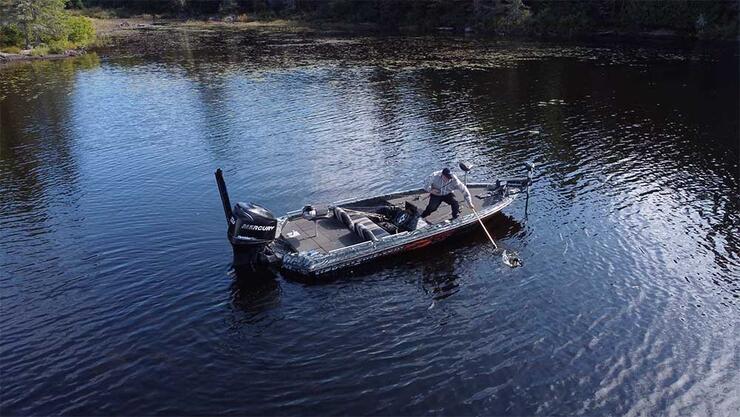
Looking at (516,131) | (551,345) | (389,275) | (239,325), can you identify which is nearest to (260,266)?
(239,325)

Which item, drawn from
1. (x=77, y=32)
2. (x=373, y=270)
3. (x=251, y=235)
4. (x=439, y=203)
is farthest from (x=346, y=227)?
(x=77, y=32)

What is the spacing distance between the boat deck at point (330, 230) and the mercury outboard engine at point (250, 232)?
58.2 inches

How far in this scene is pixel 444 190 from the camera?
2519cm

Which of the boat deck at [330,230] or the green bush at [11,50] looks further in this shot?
the green bush at [11,50]

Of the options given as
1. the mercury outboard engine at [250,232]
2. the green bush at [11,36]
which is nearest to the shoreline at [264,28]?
the green bush at [11,36]

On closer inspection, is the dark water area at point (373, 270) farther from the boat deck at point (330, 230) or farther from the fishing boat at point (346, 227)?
the boat deck at point (330, 230)

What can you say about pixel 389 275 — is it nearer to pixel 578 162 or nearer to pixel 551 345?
pixel 551 345

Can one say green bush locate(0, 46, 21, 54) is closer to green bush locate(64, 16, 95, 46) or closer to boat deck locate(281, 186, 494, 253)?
green bush locate(64, 16, 95, 46)

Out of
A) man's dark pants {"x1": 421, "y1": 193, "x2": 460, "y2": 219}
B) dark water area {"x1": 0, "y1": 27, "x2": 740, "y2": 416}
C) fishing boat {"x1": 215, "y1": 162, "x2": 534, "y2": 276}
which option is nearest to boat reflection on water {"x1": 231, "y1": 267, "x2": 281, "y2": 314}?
dark water area {"x1": 0, "y1": 27, "x2": 740, "y2": 416}

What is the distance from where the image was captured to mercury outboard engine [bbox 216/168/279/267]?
2131 cm

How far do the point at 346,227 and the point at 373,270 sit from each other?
2.75 meters

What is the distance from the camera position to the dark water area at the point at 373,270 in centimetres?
1672

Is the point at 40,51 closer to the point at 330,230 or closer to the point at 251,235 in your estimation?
the point at 330,230

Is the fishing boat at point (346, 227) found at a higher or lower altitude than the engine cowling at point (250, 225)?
lower
